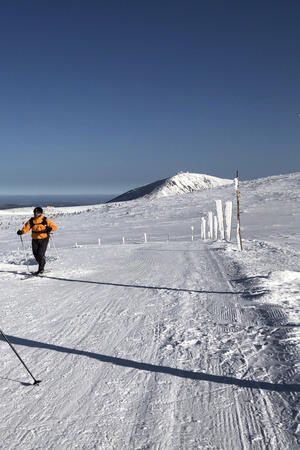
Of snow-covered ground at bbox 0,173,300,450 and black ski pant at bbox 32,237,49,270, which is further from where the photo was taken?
black ski pant at bbox 32,237,49,270

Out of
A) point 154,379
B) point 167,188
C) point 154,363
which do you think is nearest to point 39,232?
point 154,363

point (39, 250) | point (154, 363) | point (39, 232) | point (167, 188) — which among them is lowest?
point (154, 363)

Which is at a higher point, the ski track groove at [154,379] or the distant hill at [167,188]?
the distant hill at [167,188]

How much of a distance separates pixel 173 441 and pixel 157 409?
0.41m

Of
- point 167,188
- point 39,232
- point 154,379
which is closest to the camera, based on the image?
point 154,379

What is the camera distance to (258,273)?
27.1 feet

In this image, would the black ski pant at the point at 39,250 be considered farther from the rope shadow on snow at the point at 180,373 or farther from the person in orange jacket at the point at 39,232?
the rope shadow on snow at the point at 180,373

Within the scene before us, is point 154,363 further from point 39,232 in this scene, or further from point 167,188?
point 167,188

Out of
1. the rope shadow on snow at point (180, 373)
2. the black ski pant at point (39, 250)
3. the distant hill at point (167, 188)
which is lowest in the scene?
the rope shadow on snow at point (180, 373)

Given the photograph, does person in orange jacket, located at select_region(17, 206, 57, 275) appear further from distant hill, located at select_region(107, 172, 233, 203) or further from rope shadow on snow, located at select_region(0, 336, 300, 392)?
distant hill, located at select_region(107, 172, 233, 203)

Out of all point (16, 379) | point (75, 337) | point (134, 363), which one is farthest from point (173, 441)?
point (75, 337)

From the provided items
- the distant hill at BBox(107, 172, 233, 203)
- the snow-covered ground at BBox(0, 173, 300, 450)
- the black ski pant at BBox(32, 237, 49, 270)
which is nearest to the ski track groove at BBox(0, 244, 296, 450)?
the snow-covered ground at BBox(0, 173, 300, 450)

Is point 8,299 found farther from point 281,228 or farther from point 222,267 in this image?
point 281,228

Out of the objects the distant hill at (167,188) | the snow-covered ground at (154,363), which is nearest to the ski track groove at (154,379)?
the snow-covered ground at (154,363)
